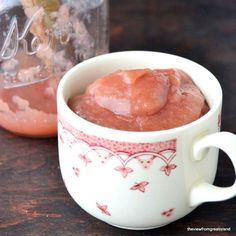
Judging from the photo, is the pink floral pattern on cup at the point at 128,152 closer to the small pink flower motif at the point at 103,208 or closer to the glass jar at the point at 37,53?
the small pink flower motif at the point at 103,208

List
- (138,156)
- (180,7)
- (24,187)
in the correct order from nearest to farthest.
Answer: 1. (138,156)
2. (24,187)
3. (180,7)

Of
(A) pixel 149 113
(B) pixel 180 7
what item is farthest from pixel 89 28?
(B) pixel 180 7

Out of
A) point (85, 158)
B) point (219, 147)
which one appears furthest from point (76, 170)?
point (219, 147)

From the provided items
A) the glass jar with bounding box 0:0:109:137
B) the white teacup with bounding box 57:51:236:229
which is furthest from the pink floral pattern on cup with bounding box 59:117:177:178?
the glass jar with bounding box 0:0:109:137

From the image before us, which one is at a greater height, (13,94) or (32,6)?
(32,6)

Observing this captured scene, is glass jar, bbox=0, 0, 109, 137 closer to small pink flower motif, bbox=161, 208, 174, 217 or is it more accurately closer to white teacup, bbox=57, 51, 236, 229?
white teacup, bbox=57, 51, 236, 229

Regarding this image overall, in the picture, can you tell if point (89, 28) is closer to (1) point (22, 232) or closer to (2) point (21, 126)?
(2) point (21, 126)

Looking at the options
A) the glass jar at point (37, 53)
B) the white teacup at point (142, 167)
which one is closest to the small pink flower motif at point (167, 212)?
the white teacup at point (142, 167)
